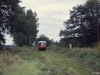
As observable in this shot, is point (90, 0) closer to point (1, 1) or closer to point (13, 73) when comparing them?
point (1, 1)

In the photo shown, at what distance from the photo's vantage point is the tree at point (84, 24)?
257 ft

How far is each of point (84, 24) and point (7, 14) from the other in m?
34.8

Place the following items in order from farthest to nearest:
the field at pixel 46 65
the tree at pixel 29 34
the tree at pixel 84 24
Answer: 1. the tree at pixel 29 34
2. the tree at pixel 84 24
3. the field at pixel 46 65

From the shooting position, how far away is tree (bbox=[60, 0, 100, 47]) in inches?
3078

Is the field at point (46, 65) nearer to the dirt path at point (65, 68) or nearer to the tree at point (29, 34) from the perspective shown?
the dirt path at point (65, 68)

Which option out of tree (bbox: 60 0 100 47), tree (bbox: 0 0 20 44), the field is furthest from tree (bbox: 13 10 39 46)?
the field

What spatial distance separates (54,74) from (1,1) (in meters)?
35.3

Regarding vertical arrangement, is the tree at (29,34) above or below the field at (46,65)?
above

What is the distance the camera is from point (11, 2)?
51.1 m

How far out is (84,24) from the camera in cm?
8131

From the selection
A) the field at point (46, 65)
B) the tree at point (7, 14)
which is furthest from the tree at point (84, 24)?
the field at point (46, 65)

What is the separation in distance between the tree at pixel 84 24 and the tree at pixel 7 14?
3047 cm

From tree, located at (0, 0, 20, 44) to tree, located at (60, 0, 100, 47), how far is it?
3047 centimetres

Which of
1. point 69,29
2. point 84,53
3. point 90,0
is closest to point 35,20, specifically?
point 69,29
